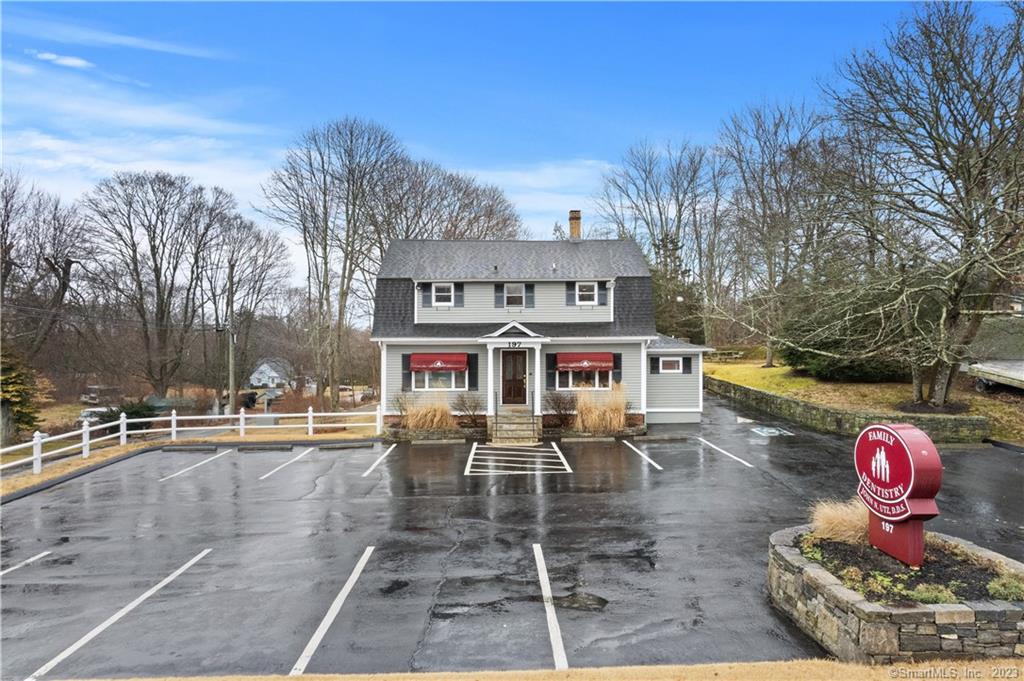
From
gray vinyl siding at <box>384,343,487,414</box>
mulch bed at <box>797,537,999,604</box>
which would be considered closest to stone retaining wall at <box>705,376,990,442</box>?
gray vinyl siding at <box>384,343,487,414</box>

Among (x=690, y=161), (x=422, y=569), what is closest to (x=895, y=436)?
(x=422, y=569)

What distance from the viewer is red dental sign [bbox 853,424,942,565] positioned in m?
5.59

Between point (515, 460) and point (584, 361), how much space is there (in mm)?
6065

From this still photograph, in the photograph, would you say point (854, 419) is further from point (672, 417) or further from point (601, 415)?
point (601, 415)

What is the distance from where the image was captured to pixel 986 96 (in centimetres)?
1588

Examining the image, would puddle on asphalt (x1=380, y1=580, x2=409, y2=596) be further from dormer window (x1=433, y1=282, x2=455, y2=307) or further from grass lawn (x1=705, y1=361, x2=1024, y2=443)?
grass lawn (x1=705, y1=361, x2=1024, y2=443)

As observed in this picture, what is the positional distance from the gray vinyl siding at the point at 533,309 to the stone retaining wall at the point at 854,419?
7.89 m

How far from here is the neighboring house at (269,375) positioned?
5631 centimetres

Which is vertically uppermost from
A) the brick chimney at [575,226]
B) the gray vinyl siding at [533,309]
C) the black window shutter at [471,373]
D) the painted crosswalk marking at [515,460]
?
the brick chimney at [575,226]

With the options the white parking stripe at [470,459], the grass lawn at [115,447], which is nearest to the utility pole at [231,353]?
the grass lawn at [115,447]

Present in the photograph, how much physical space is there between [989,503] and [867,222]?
983 centimetres

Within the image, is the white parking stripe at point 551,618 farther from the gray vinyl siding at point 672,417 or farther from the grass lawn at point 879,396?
the grass lawn at point 879,396

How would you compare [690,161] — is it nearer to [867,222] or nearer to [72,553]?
[867,222]

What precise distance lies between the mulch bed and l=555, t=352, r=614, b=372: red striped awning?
13465 millimetres
